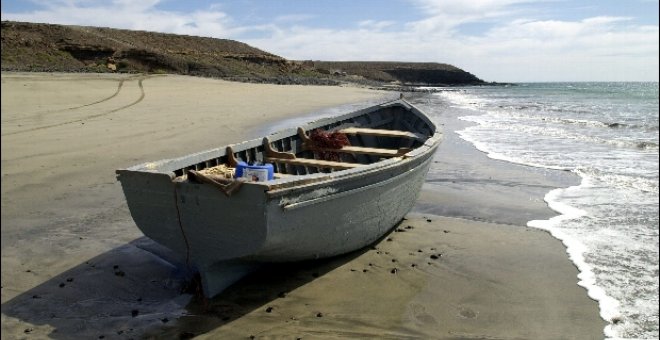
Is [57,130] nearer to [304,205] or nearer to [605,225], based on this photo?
[304,205]

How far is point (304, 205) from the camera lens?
4.59 meters

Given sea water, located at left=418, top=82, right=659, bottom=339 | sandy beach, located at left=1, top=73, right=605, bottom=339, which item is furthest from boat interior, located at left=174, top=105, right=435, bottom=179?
sea water, located at left=418, top=82, right=659, bottom=339

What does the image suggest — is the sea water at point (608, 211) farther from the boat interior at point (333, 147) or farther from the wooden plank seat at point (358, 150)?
the boat interior at point (333, 147)

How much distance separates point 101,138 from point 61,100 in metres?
6.30

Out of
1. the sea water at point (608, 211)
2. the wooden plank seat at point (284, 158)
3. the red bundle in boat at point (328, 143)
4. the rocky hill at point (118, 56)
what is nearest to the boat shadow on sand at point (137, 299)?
the wooden plank seat at point (284, 158)

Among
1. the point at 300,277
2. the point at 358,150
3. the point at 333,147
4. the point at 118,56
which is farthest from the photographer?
the point at 118,56

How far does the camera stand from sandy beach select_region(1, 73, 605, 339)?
4379mm

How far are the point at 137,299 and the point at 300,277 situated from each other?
157 cm

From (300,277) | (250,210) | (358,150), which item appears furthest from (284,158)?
(250,210)

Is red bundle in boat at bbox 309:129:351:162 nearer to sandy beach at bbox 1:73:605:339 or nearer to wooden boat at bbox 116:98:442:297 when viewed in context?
sandy beach at bbox 1:73:605:339

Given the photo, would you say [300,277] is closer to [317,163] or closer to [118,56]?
[317,163]

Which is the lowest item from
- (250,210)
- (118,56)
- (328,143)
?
(250,210)

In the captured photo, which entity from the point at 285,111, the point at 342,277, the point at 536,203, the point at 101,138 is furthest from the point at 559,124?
the point at 342,277

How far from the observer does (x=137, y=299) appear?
475cm
